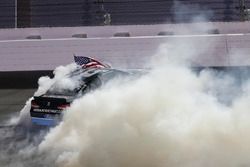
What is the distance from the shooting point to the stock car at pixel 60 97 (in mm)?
10473

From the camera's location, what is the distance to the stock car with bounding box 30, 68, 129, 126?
412 inches

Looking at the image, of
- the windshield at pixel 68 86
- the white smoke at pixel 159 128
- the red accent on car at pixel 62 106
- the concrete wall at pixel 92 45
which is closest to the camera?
the white smoke at pixel 159 128

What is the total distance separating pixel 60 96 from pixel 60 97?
9cm

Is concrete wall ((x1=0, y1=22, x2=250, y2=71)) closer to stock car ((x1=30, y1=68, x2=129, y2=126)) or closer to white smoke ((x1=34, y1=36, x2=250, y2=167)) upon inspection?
stock car ((x1=30, y1=68, x2=129, y2=126))

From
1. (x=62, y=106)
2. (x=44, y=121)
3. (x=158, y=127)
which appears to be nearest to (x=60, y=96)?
(x=62, y=106)

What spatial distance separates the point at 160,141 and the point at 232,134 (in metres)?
1.14

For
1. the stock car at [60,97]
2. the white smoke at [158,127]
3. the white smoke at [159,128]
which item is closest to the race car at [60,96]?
the stock car at [60,97]

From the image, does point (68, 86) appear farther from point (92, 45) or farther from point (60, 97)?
point (92, 45)

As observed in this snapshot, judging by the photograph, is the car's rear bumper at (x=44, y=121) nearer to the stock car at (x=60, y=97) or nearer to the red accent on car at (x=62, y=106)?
the stock car at (x=60, y=97)

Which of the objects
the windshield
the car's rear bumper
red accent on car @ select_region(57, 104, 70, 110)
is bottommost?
the car's rear bumper

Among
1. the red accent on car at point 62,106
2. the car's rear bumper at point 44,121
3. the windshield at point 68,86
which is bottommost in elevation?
the car's rear bumper at point 44,121

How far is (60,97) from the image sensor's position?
35.0 feet

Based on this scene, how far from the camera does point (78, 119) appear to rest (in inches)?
357

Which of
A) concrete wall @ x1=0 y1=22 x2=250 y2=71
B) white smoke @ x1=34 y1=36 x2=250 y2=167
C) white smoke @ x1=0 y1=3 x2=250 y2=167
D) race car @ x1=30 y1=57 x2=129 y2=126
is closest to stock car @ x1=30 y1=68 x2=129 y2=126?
race car @ x1=30 y1=57 x2=129 y2=126
